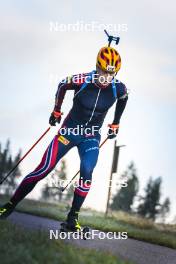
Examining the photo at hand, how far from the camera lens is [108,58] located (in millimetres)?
8062

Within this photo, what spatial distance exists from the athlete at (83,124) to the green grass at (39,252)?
1.01 m

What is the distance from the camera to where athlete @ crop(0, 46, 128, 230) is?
811cm

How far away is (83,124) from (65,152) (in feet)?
1.74

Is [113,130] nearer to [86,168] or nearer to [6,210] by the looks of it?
[86,168]

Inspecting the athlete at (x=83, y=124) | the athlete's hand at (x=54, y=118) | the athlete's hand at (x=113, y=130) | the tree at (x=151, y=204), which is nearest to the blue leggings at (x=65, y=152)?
the athlete at (x=83, y=124)

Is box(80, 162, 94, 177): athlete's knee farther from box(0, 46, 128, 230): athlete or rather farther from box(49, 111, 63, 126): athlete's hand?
box(49, 111, 63, 126): athlete's hand

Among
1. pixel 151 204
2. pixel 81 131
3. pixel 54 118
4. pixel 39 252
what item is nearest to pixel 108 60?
pixel 81 131

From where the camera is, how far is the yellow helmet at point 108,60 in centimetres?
806

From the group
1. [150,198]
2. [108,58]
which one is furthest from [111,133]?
[150,198]

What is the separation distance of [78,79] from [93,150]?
1152mm

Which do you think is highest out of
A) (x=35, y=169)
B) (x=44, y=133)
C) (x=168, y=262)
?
(x=44, y=133)

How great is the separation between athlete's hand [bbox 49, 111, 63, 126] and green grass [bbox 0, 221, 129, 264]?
6.36 ft

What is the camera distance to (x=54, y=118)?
852 cm

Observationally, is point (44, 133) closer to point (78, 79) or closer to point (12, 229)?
point (78, 79)
